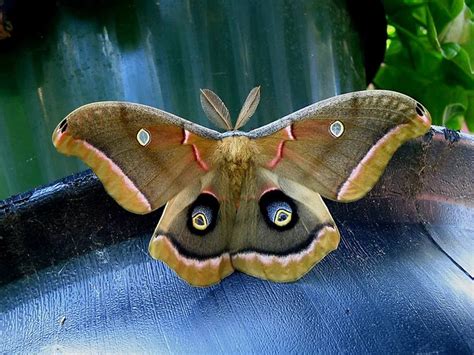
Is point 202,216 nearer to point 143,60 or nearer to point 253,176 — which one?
point 253,176

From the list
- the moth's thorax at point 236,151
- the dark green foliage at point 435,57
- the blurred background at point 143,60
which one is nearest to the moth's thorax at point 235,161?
the moth's thorax at point 236,151

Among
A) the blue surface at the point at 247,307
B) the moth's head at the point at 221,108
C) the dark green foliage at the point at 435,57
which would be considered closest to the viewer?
the blue surface at the point at 247,307

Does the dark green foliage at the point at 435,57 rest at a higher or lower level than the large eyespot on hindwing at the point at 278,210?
lower

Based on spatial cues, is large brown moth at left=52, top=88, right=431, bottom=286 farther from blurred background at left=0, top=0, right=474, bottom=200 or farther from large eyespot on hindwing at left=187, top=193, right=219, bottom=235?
blurred background at left=0, top=0, right=474, bottom=200

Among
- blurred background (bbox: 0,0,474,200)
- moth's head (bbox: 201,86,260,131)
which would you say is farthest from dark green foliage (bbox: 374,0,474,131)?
moth's head (bbox: 201,86,260,131)

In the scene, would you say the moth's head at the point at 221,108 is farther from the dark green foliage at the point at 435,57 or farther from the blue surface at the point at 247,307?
the dark green foliage at the point at 435,57

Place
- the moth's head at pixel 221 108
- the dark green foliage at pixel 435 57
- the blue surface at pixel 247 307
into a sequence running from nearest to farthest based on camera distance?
the blue surface at pixel 247 307 < the moth's head at pixel 221 108 < the dark green foliage at pixel 435 57

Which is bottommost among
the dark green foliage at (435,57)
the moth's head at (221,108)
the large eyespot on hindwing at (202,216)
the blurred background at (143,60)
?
the dark green foliage at (435,57)
